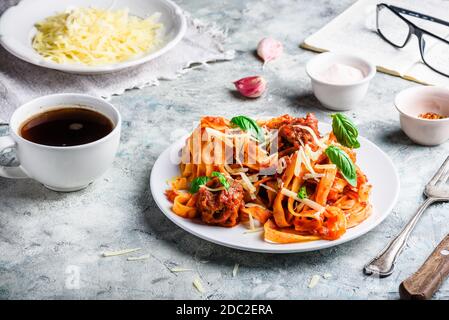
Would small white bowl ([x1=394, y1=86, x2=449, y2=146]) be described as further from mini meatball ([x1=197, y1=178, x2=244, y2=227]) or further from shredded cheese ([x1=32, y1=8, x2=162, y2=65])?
shredded cheese ([x1=32, y1=8, x2=162, y2=65])

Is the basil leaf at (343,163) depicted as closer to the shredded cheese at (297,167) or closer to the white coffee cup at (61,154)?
the shredded cheese at (297,167)

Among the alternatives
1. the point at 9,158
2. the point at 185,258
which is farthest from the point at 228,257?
the point at 9,158

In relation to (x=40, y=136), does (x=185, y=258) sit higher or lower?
lower

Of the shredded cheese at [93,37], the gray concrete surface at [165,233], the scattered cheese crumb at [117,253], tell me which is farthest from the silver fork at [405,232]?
the shredded cheese at [93,37]

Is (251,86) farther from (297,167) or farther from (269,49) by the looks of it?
(297,167)

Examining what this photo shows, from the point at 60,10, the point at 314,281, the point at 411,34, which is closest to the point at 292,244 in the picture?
the point at 314,281

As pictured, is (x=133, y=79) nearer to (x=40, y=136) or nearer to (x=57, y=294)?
(x=40, y=136)
